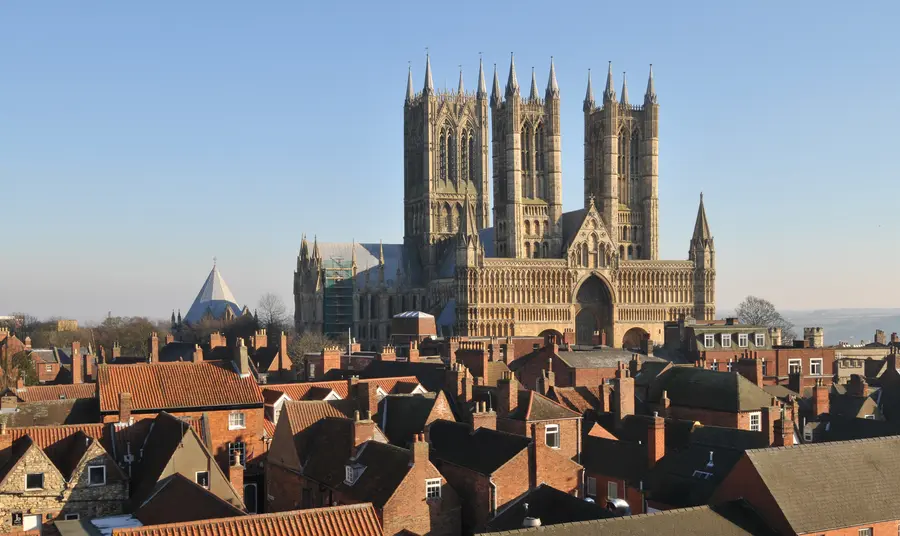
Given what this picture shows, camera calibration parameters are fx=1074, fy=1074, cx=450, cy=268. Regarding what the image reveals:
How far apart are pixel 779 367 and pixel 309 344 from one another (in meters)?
59.7

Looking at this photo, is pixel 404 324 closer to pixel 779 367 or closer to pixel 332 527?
pixel 779 367

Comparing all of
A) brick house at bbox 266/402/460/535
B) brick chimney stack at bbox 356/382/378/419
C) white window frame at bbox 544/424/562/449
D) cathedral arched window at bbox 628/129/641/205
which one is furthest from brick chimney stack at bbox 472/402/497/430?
cathedral arched window at bbox 628/129/641/205

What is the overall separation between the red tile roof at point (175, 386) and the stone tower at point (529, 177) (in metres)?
88.3

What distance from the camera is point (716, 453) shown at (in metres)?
40.2

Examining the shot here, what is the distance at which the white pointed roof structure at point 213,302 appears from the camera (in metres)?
179

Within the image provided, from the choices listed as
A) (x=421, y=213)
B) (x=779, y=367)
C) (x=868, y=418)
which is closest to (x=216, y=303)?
(x=421, y=213)

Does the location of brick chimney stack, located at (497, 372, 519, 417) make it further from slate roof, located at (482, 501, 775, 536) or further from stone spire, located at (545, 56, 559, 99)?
stone spire, located at (545, 56, 559, 99)

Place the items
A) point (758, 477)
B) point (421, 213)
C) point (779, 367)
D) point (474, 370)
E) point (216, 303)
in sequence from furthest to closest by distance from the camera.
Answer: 1. point (216, 303)
2. point (421, 213)
3. point (779, 367)
4. point (474, 370)
5. point (758, 477)

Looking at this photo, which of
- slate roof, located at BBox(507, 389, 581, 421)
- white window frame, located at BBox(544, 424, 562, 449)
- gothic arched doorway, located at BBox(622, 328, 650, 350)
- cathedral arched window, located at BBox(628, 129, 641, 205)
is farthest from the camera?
cathedral arched window, located at BBox(628, 129, 641, 205)

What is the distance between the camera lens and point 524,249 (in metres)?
134


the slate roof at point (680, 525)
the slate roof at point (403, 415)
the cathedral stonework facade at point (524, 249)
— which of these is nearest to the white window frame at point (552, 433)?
the slate roof at point (403, 415)

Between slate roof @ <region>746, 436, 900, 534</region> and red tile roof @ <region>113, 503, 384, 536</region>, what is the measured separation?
11.7 metres

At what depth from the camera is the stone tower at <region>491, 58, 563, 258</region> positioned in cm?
13350

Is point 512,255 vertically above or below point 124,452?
above
